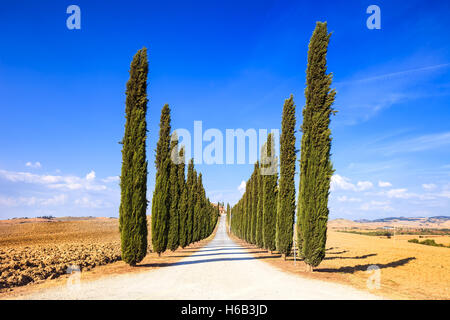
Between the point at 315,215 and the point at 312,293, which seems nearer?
the point at 312,293

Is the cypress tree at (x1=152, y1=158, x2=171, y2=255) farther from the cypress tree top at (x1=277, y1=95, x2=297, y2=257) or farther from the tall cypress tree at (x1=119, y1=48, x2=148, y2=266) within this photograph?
the cypress tree top at (x1=277, y1=95, x2=297, y2=257)

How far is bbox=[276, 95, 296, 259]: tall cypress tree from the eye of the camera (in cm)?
1929

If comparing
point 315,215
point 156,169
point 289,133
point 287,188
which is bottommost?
point 315,215

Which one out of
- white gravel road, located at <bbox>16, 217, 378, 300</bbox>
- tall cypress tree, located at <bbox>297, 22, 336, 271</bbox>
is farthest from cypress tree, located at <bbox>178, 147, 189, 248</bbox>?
white gravel road, located at <bbox>16, 217, 378, 300</bbox>

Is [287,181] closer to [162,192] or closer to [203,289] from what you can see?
[162,192]

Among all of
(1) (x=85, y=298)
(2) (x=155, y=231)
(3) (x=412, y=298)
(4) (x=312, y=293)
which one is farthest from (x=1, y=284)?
(3) (x=412, y=298)

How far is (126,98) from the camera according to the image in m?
15.7

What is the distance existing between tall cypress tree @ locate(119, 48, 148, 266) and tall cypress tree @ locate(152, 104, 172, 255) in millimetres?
5138

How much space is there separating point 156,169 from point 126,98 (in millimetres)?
6780

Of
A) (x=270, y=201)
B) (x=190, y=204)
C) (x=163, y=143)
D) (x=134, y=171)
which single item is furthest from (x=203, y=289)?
(x=190, y=204)

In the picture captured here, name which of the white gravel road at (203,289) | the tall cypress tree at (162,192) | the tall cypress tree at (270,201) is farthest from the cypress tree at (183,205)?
the white gravel road at (203,289)

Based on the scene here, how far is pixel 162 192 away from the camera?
67.8ft

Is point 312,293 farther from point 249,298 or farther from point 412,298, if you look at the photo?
point 412,298
